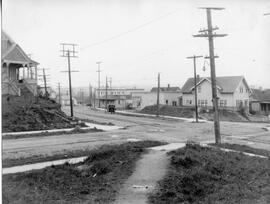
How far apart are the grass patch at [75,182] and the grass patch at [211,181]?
51.5 inches

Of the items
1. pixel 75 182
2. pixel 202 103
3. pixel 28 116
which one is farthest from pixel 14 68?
pixel 202 103

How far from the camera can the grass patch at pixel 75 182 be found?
8.03m

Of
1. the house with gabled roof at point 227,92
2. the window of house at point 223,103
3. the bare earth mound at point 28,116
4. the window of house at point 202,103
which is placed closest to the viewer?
the bare earth mound at point 28,116

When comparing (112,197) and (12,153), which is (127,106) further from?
(112,197)

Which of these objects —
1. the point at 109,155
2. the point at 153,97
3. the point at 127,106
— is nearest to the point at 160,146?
the point at 109,155

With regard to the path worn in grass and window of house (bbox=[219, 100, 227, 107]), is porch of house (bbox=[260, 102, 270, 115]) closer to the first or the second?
window of house (bbox=[219, 100, 227, 107])

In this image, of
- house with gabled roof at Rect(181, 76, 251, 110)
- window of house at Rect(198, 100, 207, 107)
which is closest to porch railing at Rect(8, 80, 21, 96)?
house with gabled roof at Rect(181, 76, 251, 110)

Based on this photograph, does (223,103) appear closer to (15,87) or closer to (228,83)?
(228,83)

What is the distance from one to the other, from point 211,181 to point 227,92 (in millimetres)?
40386

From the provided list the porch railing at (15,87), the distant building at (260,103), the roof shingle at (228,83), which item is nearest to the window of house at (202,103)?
the roof shingle at (228,83)

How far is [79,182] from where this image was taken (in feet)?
30.3

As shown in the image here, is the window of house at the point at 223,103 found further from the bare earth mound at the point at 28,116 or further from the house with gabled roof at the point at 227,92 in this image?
the bare earth mound at the point at 28,116

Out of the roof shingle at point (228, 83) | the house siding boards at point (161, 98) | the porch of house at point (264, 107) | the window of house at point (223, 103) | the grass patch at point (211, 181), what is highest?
the roof shingle at point (228, 83)

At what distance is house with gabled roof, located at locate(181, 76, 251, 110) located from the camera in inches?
1885
